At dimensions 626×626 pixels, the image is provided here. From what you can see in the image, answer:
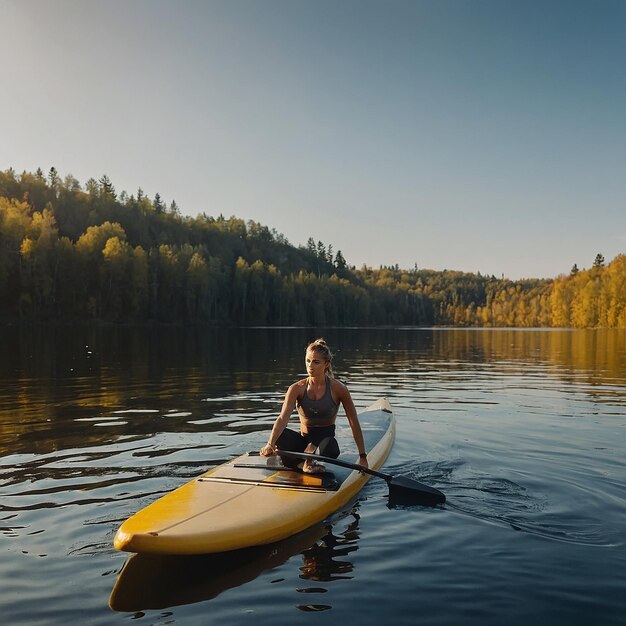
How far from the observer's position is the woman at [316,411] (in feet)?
28.9

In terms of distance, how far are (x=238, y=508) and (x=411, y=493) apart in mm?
2877

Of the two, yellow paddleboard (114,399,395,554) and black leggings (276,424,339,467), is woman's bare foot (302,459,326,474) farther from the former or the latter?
black leggings (276,424,339,467)

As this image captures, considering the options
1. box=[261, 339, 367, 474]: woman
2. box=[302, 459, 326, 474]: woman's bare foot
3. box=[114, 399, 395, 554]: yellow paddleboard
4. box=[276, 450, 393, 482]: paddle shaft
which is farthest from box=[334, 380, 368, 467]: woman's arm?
box=[302, 459, 326, 474]: woman's bare foot

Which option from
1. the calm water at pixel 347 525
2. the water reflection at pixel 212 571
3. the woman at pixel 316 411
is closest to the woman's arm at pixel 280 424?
the woman at pixel 316 411

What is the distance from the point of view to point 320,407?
9141mm

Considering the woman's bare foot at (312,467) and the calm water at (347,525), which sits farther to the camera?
the woman's bare foot at (312,467)

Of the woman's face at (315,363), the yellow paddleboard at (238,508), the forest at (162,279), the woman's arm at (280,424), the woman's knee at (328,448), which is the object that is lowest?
the yellow paddleboard at (238,508)

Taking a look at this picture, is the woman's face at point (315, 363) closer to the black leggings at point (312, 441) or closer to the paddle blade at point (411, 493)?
the black leggings at point (312, 441)

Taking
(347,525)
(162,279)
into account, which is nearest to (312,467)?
(347,525)

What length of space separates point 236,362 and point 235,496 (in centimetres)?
2615

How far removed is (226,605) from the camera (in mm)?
5699

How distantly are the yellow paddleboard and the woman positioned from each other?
0.95ft

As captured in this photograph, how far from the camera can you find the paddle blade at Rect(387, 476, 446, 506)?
8672 millimetres

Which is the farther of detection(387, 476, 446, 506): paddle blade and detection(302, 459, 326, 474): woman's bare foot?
detection(387, 476, 446, 506): paddle blade
